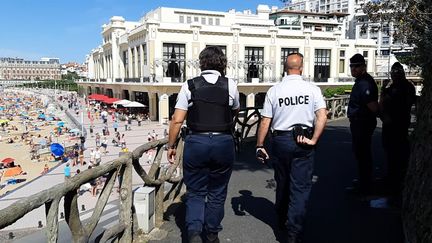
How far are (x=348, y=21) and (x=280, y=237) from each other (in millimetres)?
108106

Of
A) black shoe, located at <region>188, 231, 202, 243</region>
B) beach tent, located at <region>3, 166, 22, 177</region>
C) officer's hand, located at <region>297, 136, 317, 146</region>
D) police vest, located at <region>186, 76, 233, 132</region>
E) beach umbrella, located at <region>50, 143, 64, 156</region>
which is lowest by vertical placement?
beach tent, located at <region>3, 166, 22, 177</region>

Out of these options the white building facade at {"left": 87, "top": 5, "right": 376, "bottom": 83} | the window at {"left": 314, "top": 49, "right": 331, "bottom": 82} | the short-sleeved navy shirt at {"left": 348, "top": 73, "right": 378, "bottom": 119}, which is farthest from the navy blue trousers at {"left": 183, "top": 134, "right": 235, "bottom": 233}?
the window at {"left": 314, "top": 49, "right": 331, "bottom": 82}

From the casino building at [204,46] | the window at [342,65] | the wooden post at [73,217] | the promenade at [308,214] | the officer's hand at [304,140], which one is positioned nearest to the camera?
the wooden post at [73,217]

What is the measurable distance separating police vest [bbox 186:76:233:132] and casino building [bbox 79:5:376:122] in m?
33.3

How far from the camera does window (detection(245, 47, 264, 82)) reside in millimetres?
41312

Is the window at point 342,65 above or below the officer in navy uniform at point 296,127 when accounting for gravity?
above

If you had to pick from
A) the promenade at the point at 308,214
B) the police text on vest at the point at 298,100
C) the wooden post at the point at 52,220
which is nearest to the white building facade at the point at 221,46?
the promenade at the point at 308,214

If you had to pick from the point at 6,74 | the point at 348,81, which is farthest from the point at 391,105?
the point at 6,74

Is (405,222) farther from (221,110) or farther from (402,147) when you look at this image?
(221,110)

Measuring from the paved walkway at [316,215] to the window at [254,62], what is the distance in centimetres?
3595

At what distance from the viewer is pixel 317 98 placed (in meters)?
3.31

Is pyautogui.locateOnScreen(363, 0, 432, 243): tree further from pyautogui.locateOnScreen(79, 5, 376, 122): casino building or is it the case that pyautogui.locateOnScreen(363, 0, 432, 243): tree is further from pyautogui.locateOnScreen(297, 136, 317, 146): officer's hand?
pyautogui.locateOnScreen(79, 5, 376, 122): casino building

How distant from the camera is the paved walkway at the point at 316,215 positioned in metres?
3.58

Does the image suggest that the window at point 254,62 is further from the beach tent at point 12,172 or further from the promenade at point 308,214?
the promenade at point 308,214
